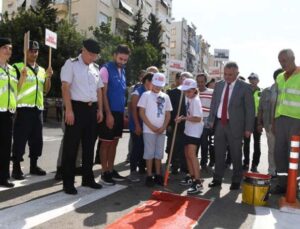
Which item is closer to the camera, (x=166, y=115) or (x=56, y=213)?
(x=56, y=213)

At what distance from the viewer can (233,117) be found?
703cm

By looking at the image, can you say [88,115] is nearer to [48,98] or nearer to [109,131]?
[109,131]

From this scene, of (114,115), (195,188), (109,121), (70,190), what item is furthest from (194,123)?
(70,190)

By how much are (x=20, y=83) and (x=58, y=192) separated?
177 cm

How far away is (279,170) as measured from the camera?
6938mm

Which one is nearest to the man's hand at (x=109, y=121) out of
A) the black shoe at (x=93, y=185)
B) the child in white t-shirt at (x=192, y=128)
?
the black shoe at (x=93, y=185)

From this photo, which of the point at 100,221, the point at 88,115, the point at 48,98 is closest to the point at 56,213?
the point at 100,221

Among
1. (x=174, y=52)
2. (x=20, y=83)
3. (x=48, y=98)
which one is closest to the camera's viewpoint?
(x=20, y=83)

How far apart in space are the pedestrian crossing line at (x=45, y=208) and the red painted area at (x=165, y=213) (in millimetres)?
715

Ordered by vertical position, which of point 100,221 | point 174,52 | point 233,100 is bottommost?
point 100,221

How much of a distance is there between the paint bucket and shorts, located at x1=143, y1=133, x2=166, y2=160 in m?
1.53

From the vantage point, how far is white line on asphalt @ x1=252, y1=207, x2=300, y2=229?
16.5 feet

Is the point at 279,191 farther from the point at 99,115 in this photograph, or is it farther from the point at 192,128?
the point at 99,115

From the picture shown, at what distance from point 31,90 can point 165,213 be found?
3153 mm
